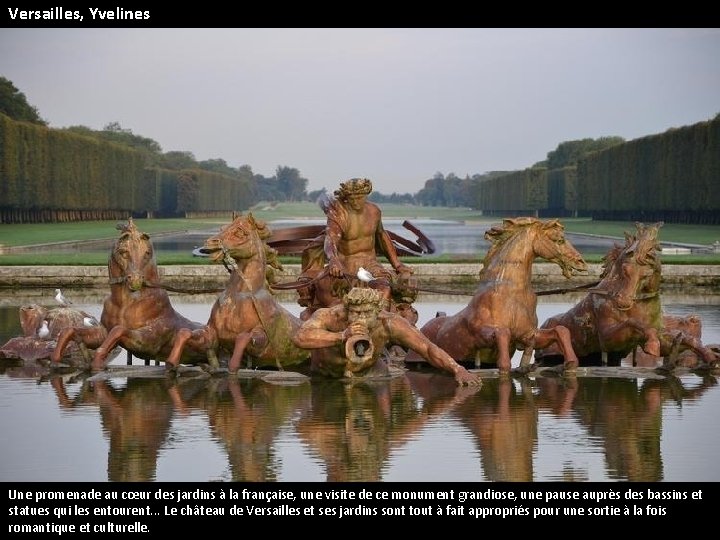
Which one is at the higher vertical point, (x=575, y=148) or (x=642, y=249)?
(x=575, y=148)

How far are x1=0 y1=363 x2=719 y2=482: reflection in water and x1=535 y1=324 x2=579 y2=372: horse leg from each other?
18 cm

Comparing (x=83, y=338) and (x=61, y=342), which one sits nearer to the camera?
(x=83, y=338)

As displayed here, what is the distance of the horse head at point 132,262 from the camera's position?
12648 mm

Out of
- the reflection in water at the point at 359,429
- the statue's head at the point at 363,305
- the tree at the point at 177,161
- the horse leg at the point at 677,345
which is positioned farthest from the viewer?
the tree at the point at 177,161

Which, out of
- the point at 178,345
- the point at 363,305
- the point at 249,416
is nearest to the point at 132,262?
the point at 178,345

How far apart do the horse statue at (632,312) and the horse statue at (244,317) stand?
226 centimetres

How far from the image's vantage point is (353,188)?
1332 centimetres

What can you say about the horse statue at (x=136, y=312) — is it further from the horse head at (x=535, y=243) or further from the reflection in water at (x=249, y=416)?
the horse head at (x=535, y=243)

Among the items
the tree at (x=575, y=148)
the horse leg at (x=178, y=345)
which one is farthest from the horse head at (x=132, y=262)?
the tree at (x=575, y=148)

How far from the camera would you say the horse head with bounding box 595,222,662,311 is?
41.7ft

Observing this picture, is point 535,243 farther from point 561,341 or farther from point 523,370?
point 523,370

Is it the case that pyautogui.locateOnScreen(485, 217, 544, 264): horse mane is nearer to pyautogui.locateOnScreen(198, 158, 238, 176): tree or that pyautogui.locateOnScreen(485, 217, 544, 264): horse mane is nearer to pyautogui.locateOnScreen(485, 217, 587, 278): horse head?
pyautogui.locateOnScreen(485, 217, 587, 278): horse head

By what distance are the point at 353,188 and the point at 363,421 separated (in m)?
3.55
